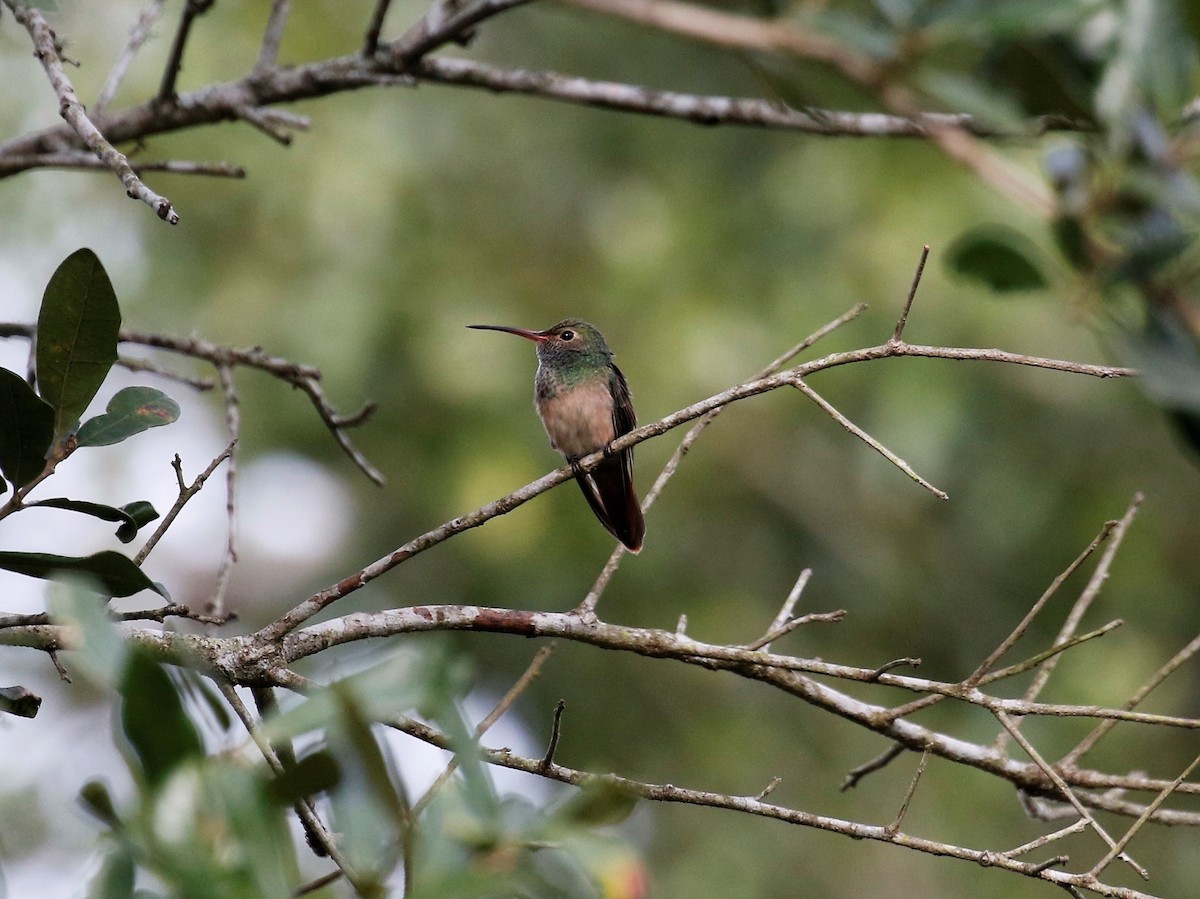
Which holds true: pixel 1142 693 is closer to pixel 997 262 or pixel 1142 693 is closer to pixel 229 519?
pixel 997 262

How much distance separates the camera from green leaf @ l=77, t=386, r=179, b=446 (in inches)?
85.7

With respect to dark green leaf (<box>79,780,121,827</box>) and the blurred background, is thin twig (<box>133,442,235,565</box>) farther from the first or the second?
the blurred background

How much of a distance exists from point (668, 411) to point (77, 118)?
16.0ft

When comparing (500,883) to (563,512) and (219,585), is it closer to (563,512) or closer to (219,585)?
(219,585)

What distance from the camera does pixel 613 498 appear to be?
496 cm

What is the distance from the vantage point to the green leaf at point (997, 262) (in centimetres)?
255

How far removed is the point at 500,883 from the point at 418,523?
7.43m

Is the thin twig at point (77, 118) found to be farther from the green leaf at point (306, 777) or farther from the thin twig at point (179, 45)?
the green leaf at point (306, 777)

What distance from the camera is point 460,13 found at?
3049 millimetres

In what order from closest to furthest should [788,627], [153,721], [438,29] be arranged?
[153,721] < [788,627] < [438,29]

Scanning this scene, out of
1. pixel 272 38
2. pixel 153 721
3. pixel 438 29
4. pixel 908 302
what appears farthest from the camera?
pixel 272 38

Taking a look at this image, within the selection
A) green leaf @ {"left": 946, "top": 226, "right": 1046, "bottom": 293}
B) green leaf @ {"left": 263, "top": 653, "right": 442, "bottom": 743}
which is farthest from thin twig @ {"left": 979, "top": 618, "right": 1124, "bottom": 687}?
green leaf @ {"left": 263, "top": 653, "right": 442, "bottom": 743}

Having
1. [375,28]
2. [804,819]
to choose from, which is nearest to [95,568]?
[804,819]

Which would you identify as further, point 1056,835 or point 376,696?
point 1056,835
